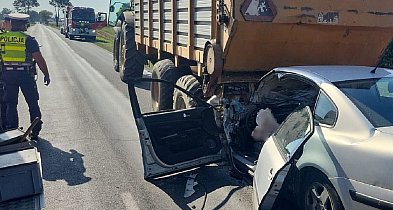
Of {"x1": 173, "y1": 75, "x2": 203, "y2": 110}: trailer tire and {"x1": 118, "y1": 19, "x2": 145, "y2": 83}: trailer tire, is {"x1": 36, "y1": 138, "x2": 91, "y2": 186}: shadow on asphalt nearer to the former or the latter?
{"x1": 173, "y1": 75, "x2": 203, "y2": 110}: trailer tire

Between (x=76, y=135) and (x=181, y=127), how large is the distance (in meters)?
2.72

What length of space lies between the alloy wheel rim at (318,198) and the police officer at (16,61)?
470 cm

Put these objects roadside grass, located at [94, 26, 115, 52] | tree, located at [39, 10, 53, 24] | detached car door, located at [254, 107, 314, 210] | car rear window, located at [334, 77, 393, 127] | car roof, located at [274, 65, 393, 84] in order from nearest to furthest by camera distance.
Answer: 1. car rear window, located at [334, 77, 393, 127]
2. detached car door, located at [254, 107, 314, 210]
3. car roof, located at [274, 65, 393, 84]
4. roadside grass, located at [94, 26, 115, 52]
5. tree, located at [39, 10, 53, 24]

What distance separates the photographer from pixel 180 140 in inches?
184

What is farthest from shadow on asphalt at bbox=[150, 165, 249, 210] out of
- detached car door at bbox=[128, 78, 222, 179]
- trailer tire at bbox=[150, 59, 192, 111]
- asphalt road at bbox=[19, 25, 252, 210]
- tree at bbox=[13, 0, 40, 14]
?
tree at bbox=[13, 0, 40, 14]

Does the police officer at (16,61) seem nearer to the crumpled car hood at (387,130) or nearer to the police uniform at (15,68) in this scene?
the police uniform at (15,68)

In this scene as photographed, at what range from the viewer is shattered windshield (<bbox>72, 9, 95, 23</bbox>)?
112 feet

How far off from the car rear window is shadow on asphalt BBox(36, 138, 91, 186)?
3.19m

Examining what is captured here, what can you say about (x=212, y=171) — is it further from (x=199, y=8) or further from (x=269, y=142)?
(x=199, y=8)

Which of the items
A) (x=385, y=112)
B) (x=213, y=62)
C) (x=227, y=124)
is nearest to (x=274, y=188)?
(x=385, y=112)

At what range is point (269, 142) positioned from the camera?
11.7ft

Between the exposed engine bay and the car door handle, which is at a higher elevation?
the exposed engine bay

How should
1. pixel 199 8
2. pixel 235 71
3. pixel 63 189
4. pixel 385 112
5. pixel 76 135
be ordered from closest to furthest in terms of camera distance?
pixel 385 112
pixel 63 189
pixel 235 71
pixel 199 8
pixel 76 135

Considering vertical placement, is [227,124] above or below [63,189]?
above
